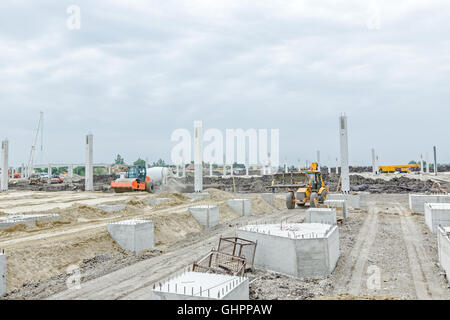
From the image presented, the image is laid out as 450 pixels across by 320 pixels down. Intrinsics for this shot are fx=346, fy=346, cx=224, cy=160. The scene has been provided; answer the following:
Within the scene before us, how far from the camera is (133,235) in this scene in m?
11.4

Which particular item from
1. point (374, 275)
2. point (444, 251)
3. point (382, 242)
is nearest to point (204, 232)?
point (382, 242)

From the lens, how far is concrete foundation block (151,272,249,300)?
5.07 meters

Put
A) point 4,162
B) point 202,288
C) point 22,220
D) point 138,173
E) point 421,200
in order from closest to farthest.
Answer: point 202,288, point 22,220, point 421,200, point 138,173, point 4,162

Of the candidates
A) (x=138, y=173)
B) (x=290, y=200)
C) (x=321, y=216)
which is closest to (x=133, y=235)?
(x=321, y=216)

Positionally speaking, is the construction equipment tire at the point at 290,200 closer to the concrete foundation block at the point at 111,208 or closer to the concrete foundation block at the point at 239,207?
the concrete foundation block at the point at 239,207

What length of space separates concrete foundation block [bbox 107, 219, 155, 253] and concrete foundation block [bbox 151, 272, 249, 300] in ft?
18.6

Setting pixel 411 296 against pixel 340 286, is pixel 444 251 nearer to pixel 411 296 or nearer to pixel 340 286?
pixel 411 296

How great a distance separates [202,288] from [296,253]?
→ 10.6 feet

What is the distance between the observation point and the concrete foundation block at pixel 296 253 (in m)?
7.96

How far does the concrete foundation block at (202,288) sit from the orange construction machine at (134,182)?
2478 centimetres

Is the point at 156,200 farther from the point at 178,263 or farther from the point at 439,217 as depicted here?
the point at 439,217

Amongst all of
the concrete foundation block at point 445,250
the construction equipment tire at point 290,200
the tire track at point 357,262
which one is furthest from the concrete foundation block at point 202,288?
the construction equipment tire at point 290,200
